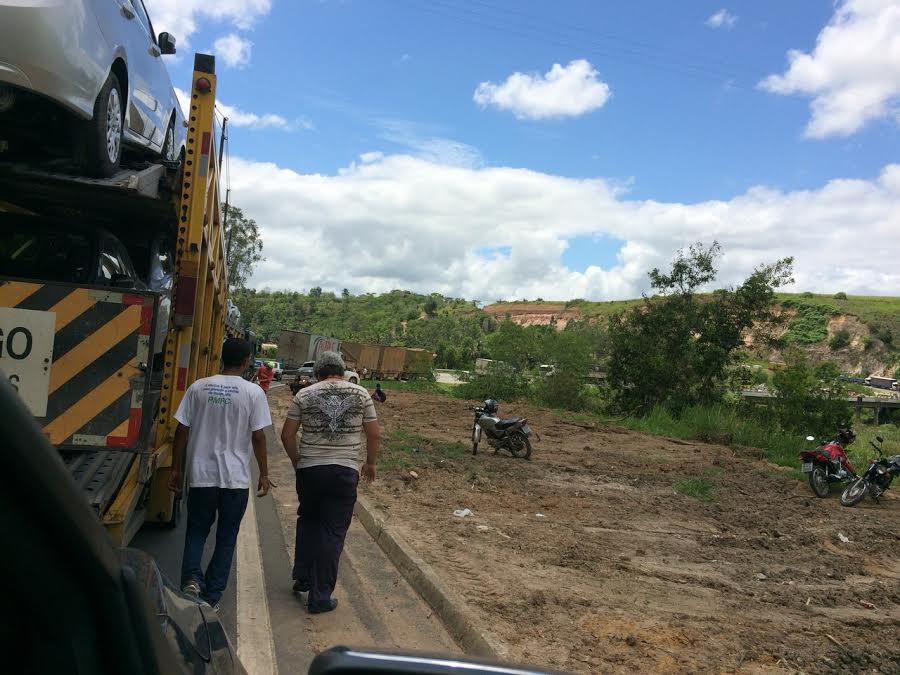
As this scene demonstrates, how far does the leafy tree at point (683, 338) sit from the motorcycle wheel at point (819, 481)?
1292cm

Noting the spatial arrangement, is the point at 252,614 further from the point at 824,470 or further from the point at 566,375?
the point at 566,375

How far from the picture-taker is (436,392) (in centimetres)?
4019

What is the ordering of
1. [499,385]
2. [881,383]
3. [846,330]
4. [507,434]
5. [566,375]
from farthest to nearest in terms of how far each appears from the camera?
[846,330] → [881,383] → [499,385] → [566,375] → [507,434]

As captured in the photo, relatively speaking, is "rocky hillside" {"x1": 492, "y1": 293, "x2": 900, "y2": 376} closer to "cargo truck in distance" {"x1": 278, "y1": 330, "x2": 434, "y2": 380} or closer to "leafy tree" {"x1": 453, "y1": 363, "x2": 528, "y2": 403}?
"cargo truck in distance" {"x1": 278, "y1": 330, "x2": 434, "y2": 380}

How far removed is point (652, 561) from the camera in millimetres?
7758

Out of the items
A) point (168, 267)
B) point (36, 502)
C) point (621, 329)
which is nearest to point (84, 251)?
point (168, 267)

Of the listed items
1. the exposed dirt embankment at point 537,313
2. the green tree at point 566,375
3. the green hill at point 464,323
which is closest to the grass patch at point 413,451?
the green tree at point 566,375

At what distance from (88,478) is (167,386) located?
944 millimetres

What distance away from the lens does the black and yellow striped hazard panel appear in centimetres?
438

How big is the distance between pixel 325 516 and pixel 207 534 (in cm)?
82

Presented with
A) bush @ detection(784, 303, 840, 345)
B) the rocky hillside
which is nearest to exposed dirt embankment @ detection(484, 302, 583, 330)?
the rocky hillside

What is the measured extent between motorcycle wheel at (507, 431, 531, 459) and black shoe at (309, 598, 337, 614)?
34.1ft

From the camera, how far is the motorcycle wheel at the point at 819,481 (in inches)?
545

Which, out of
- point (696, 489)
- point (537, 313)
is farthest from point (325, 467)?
point (537, 313)
